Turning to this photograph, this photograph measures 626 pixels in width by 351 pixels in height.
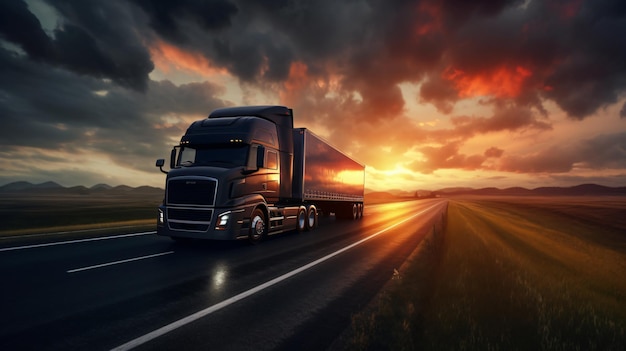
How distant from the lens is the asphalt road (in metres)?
3.58

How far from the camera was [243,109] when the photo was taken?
39.9ft

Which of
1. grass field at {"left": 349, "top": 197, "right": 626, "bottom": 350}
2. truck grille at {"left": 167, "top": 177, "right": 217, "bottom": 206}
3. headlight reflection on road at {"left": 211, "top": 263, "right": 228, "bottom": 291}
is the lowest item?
grass field at {"left": 349, "top": 197, "right": 626, "bottom": 350}

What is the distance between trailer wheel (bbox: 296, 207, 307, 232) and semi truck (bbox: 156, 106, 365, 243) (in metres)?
0.05

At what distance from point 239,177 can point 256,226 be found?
1.83 metres

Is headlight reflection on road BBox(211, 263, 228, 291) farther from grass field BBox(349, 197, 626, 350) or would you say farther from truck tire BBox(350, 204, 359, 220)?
truck tire BBox(350, 204, 359, 220)

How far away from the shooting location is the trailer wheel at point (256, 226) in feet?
33.7

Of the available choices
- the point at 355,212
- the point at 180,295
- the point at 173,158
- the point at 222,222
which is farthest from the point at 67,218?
the point at 180,295

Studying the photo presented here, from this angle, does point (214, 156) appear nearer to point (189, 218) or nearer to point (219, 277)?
point (189, 218)

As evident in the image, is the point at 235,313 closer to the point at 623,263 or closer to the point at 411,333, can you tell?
the point at 411,333

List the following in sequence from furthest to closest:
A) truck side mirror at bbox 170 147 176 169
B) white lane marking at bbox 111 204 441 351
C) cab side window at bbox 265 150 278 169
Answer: cab side window at bbox 265 150 278 169, truck side mirror at bbox 170 147 176 169, white lane marking at bbox 111 204 441 351

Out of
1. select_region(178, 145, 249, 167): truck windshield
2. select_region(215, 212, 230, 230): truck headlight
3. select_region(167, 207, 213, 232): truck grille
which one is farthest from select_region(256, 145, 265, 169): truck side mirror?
select_region(167, 207, 213, 232): truck grille

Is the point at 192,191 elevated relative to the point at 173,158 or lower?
lower

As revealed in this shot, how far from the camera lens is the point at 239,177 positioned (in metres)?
9.91

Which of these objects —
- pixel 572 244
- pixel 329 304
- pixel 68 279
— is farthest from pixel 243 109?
pixel 572 244
